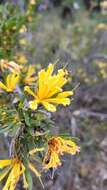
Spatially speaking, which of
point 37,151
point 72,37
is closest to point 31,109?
point 37,151

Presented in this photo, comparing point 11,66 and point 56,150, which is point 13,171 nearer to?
point 56,150

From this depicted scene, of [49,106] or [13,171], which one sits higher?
[49,106]

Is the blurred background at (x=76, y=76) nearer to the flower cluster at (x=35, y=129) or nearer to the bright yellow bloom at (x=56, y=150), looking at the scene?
the flower cluster at (x=35, y=129)

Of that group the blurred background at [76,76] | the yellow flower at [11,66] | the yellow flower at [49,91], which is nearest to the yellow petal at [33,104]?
the yellow flower at [49,91]

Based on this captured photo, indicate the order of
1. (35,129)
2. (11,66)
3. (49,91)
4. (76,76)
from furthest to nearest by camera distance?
(76,76)
(11,66)
(35,129)
(49,91)

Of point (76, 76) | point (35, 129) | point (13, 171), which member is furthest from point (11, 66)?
point (76, 76)
